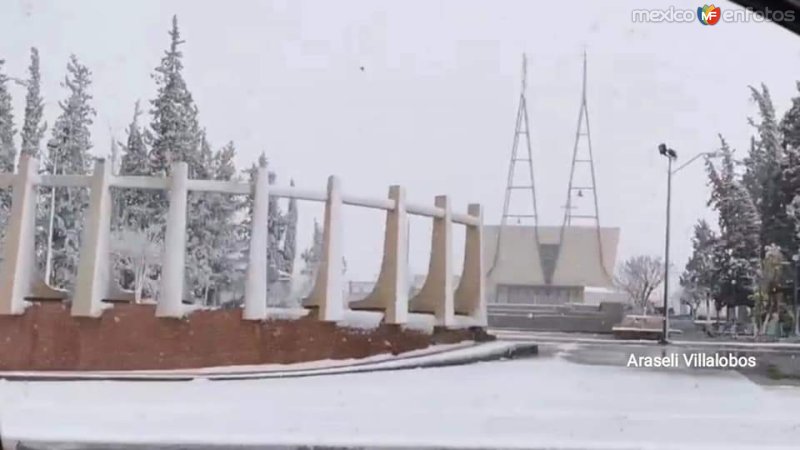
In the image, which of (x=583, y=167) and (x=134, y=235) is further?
(x=583, y=167)

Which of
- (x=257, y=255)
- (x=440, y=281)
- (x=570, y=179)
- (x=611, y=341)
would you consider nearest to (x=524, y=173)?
(x=570, y=179)

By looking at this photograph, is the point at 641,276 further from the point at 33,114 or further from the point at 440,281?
the point at 33,114

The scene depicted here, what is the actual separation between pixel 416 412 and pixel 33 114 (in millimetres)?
1120

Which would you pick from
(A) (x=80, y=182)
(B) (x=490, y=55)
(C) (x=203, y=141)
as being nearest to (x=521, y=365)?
(B) (x=490, y=55)

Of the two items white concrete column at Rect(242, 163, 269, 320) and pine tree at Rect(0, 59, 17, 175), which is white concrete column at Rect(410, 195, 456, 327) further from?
pine tree at Rect(0, 59, 17, 175)

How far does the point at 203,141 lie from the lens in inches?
82.5

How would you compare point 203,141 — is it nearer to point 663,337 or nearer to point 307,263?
point 307,263

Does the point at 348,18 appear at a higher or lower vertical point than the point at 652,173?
higher

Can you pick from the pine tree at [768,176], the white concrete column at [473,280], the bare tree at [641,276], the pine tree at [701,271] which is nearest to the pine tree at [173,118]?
the white concrete column at [473,280]

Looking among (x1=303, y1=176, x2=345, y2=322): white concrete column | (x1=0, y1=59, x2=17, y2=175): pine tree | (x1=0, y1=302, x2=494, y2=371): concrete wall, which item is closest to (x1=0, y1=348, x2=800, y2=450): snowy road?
(x1=0, y1=302, x2=494, y2=371): concrete wall

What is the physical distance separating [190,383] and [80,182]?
20.5 inches

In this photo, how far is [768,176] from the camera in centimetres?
208

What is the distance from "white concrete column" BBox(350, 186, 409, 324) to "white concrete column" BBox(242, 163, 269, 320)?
Answer: 21cm

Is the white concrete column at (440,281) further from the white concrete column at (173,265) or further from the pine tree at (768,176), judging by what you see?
the pine tree at (768,176)
